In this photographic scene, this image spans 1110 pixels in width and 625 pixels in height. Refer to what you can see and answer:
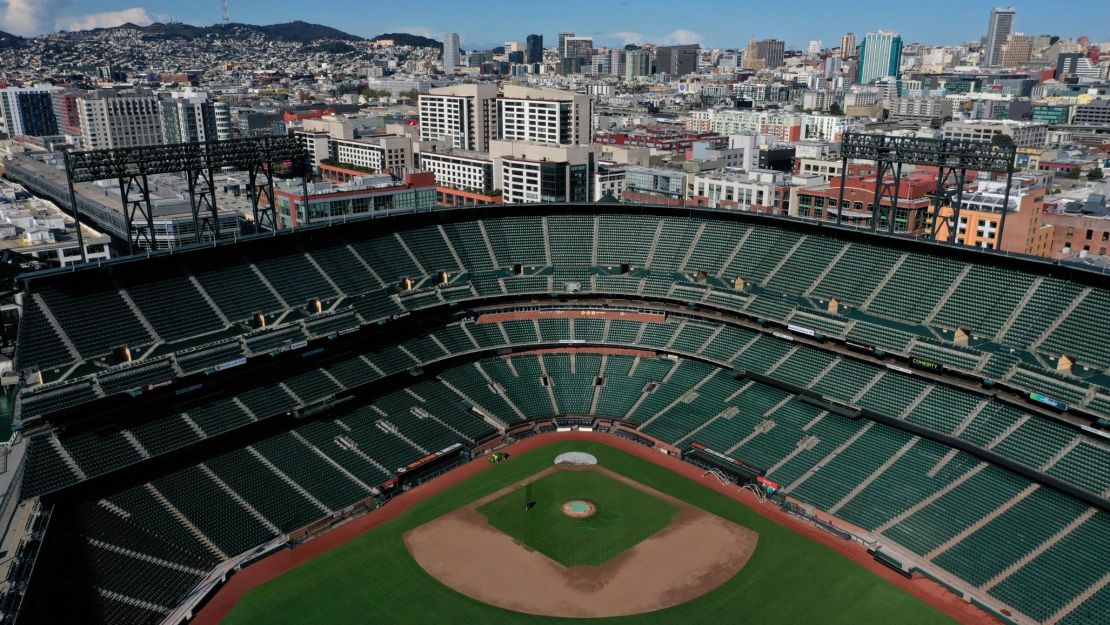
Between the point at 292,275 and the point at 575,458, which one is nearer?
the point at 575,458

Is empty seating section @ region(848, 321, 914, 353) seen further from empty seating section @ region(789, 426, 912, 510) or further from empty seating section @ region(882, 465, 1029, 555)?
empty seating section @ region(882, 465, 1029, 555)

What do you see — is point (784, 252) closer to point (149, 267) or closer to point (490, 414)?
point (490, 414)

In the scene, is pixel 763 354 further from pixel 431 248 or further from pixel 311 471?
pixel 311 471

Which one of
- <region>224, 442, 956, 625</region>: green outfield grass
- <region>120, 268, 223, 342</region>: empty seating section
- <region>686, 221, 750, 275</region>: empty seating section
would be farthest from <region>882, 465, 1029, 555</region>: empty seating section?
<region>120, 268, 223, 342</region>: empty seating section

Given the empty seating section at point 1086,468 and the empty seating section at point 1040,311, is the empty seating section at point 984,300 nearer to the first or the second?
the empty seating section at point 1040,311

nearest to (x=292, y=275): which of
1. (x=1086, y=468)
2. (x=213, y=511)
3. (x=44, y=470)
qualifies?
(x=213, y=511)

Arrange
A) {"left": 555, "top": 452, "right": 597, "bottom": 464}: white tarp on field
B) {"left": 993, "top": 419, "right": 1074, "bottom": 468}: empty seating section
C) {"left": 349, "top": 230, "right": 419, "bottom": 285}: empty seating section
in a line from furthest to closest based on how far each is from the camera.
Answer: {"left": 349, "top": 230, "right": 419, "bottom": 285}: empty seating section
{"left": 555, "top": 452, "right": 597, "bottom": 464}: white tarp on field
{"left": 993, "top": 419, "right": 1074, "bottom": 468}: empty seating section

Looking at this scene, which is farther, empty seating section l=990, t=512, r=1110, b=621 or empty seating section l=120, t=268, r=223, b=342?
empty seating section l=120, t=268, r=223, b=342
